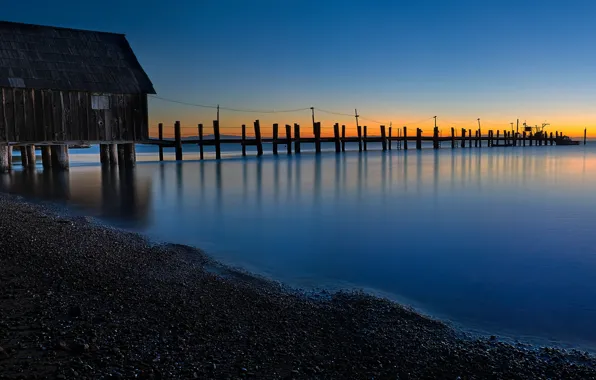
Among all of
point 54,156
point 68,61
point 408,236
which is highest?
point 68,61

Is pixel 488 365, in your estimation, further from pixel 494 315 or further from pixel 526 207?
pixel 526 207

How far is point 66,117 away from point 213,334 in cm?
2255

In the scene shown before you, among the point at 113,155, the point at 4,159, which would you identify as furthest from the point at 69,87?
the point at 113,155

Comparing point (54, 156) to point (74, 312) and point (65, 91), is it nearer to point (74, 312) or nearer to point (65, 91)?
point (65, 91)

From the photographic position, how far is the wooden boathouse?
861 inches

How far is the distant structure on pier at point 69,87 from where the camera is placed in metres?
21.9

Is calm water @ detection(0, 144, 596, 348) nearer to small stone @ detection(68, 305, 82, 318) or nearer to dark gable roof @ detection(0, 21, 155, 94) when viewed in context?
small stone @ detection(68, 305, 82, 318)

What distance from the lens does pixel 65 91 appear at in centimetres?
2300

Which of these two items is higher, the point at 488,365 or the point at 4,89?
the point at 4,89

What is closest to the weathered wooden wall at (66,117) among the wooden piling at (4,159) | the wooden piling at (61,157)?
the wooden piling at (4,159)

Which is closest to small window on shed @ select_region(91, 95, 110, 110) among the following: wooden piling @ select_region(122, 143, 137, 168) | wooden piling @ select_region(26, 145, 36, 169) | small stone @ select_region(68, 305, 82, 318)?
wooden piling @ select_region(122, 143, 137, 168)

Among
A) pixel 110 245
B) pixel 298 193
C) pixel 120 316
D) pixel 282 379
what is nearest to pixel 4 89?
pixel 298 193

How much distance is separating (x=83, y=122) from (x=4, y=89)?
12.0 ft

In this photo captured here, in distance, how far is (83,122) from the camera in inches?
934
